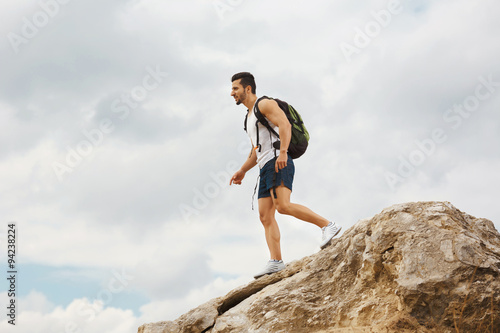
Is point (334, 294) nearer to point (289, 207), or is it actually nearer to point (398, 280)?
point (398, 280)

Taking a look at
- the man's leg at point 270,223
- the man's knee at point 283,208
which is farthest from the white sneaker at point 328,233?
the man's leg at point 270,223

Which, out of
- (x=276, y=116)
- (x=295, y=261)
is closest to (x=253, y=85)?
(x=276, y=116)

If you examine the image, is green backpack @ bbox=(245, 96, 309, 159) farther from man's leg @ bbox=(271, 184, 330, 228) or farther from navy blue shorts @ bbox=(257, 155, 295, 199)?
man's leg @ bbox=(271, 184, 330, 228)

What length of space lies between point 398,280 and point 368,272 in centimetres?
58

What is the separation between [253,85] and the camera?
26.3ft

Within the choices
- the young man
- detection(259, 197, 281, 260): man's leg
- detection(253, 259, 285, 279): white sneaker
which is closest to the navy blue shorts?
the young man

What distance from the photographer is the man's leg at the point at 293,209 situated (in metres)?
7.13

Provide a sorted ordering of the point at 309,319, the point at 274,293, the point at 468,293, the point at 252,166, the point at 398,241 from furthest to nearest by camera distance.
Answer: the point at 252,166
the point at 274,293
the point at 309,319
the point at 398,241
the point at 468,293

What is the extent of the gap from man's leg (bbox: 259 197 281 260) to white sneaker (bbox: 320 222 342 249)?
0.83 metres

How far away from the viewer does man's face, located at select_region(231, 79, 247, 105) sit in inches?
312

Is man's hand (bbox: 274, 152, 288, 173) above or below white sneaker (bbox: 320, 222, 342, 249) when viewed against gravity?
above

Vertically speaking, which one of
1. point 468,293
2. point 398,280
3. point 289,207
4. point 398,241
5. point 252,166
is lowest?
point 468,293

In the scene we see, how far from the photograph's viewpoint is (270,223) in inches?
297

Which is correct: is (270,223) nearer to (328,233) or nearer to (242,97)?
(328,233)
